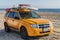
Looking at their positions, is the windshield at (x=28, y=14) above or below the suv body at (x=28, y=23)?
above

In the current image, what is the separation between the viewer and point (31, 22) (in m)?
11.0

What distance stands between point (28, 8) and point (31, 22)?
2494mm

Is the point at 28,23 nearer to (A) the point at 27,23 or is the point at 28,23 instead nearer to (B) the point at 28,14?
(A) the point at 27,23

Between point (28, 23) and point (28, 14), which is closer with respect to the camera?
point (28, 23)

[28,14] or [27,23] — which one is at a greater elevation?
[28,14]

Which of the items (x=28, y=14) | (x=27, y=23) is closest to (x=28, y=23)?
(x=27, y=23)

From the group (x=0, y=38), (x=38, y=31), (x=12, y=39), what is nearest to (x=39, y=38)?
(x=38, y=31)

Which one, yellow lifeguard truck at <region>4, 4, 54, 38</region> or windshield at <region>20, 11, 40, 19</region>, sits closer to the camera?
yellow lifeguard truck at <region>4, 4, 54, 38</region>

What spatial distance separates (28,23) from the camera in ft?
35.9

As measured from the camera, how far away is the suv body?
1079 centimetres

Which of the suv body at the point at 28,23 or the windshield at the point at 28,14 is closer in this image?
the suv body at the point at 28,23

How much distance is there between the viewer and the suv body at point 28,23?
10789 millimetres

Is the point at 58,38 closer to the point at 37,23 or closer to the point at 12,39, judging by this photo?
the point at 37,23

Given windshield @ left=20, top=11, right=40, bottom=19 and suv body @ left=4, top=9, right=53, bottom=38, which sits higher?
windshield @ left=20, top=11, right=40, bottom=19
